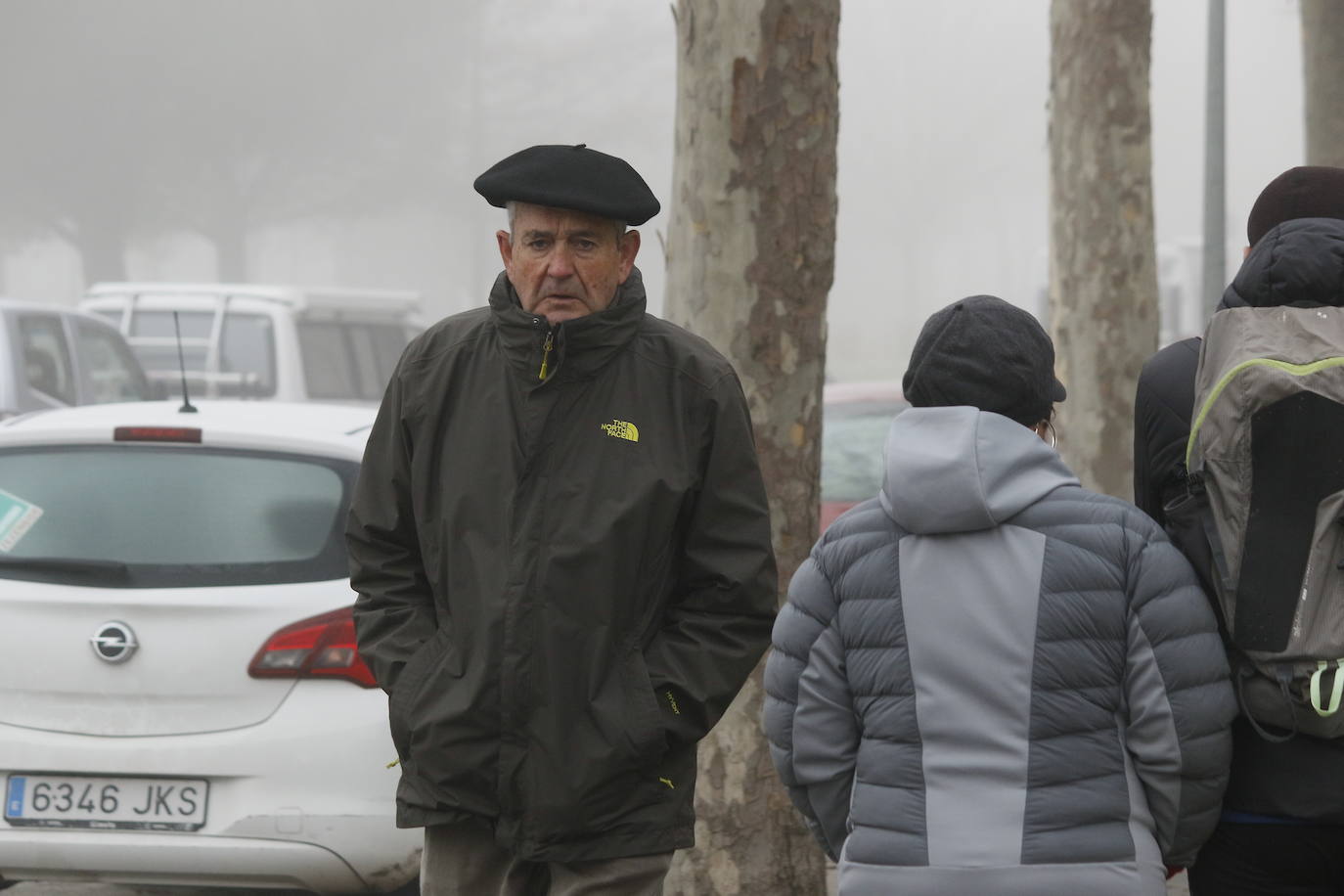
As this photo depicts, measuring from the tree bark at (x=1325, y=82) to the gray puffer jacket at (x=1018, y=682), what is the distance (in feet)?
28.1

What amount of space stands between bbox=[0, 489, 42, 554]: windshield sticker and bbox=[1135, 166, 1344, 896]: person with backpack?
10.4 ft

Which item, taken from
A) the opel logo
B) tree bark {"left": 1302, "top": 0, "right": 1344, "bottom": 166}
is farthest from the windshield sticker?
tree bark {"left": 1302, "top": 0, "right": 1344, "bottom": 166}

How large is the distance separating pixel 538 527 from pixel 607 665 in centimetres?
25

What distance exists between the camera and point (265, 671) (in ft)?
15.1

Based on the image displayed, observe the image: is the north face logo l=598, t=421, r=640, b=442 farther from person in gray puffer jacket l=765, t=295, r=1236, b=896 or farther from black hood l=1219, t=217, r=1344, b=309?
A: black hood l=1219, t=217, r=1344, b=309

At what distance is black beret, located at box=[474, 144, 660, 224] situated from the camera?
3.13m

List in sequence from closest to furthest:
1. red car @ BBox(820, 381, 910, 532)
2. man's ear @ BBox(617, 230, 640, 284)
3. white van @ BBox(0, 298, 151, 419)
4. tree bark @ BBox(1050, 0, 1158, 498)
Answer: man's ear @ BBox(617, 230, 640, 284) → red car @ BBox(820, 381, 910, 532) → tree bark @ BBox(1050, 0, 1158, 498) → white van @ BBox(0, 298, 151, 419)

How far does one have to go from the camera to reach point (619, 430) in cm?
310

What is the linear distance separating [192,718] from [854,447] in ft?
16.7

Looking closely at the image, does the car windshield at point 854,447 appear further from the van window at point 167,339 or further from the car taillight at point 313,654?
the van window at point 167,339

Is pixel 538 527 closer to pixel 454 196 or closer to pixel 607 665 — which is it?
pixel 607 665

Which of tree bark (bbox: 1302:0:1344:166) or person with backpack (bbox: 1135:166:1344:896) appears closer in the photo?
person with backpack (bbox: 1135:166:1344:896)

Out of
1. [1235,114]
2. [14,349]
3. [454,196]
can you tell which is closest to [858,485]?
[14,349]

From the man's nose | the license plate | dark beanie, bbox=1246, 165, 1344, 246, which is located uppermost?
dark beanie, bbox=1246, 165, 1344, 246
